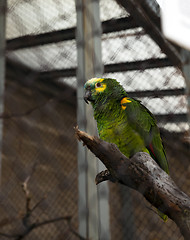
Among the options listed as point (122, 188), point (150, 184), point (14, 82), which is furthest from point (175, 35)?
point (122, 188)

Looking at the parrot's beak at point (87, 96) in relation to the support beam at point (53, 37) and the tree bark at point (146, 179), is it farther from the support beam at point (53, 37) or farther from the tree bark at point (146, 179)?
the tree bark at point (146, 179)

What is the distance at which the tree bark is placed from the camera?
0.56 meters

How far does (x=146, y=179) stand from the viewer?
23.3 inches

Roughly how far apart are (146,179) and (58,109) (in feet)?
3.96

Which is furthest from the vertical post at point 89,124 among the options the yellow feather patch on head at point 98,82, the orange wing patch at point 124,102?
the orange wing patch at point 124,102

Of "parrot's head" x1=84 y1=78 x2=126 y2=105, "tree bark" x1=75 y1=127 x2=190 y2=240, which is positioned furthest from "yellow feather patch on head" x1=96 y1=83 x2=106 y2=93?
"tree bark" x1=75 y1=127 x2=190 y2=240

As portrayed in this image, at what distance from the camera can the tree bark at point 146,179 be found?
0.56 metres

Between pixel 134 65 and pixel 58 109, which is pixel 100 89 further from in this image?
pixel 58 109

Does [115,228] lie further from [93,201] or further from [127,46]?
[127,46]

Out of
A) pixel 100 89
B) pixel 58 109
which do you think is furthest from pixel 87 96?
pixel 58 109

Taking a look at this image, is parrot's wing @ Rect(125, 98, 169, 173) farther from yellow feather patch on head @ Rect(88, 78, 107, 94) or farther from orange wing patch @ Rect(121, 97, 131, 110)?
yellow feather patch on head @ Rect(88, 78, 107, 94)

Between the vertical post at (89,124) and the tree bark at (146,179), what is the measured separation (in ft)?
1.03

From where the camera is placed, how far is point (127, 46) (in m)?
0.85

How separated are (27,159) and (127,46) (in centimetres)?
115
